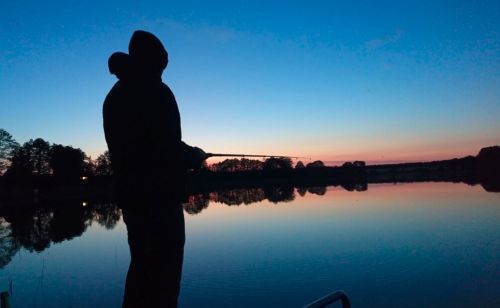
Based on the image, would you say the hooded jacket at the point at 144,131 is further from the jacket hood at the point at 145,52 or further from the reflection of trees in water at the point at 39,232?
the reflection of trees in water at the point at 39,232

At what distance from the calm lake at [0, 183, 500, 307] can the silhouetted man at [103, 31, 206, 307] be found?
7920mm

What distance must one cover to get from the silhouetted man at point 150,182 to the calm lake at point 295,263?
312 inches

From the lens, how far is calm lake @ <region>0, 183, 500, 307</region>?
10.5 metres

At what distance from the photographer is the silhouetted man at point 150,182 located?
2607mm

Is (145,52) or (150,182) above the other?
(145,52)

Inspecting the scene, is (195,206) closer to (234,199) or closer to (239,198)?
(234,199)

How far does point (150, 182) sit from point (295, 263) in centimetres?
1228

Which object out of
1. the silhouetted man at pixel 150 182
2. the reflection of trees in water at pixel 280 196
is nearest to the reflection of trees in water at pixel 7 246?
the silhouetted man at pixel 150 182

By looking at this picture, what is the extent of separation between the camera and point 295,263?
13992 mm

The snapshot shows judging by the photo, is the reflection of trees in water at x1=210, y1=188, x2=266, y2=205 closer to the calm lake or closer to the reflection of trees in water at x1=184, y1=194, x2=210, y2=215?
the reflection of trees in water at x1=184, y1=194, x2=210, y2=215

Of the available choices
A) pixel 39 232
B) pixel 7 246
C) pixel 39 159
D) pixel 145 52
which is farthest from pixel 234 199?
pixel 39 159

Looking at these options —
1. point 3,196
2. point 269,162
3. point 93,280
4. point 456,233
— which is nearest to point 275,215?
point 456,233

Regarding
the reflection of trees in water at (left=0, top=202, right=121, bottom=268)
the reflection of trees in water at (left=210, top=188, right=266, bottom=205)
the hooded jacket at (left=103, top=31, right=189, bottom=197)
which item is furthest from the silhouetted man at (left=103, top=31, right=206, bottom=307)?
the reflection of trees in water at (left=210, top=188, right=266, bottom=205)

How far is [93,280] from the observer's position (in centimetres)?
1334
